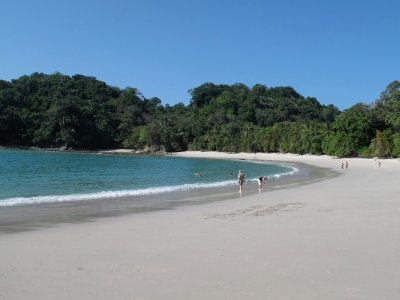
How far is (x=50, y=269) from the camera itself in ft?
23.1

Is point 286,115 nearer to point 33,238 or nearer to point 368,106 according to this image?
point 368,106

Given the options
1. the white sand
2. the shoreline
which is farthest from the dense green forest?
the white sand

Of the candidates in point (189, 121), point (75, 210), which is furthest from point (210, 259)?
point (189, 121)

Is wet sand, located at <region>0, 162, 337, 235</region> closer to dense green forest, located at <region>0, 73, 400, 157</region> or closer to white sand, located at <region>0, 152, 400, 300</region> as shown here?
white sand, located at <region>0, 152, 400, 300</region>

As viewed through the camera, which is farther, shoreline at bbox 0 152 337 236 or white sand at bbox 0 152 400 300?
shoreline at bbox 0 152 337 236

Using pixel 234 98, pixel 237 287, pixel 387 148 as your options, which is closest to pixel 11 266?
pixel 237 287

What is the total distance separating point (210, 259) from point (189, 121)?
13436 centimetres

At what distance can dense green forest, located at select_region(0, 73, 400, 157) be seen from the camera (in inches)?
3238

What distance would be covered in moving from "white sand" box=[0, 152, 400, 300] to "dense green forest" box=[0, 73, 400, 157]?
216ft

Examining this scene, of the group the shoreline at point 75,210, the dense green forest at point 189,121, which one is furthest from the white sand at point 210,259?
the dense green forest at point 189,121

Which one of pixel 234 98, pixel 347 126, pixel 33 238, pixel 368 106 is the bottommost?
pixel 33 238

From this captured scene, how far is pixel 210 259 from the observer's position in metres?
7.61

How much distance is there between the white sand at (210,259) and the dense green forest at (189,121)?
65800 millimetres

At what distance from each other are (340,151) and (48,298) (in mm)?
79623
